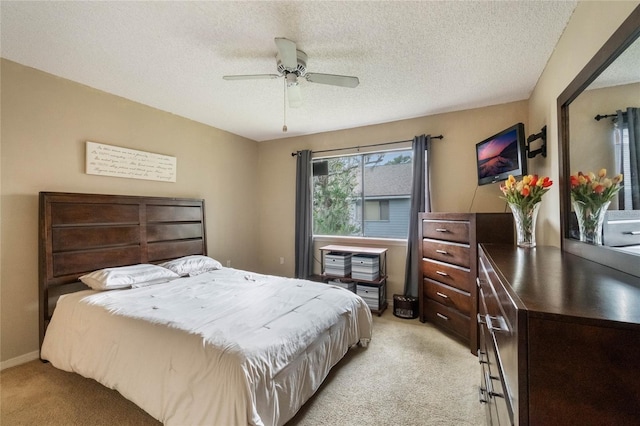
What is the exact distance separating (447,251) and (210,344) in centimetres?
242

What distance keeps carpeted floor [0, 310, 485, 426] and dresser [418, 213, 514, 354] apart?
0.34m

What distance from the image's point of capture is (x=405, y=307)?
11.1 feet

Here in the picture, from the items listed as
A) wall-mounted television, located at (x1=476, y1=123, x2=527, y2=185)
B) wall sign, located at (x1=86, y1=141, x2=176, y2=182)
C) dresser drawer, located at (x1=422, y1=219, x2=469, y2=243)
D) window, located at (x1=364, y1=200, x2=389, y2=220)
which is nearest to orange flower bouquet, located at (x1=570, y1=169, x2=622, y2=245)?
wall-mounted television, located at (x1=476, y1=123, x2=527, y2=185)

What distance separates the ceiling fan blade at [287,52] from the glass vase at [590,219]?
1959 millimetres

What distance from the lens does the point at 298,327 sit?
1.76m

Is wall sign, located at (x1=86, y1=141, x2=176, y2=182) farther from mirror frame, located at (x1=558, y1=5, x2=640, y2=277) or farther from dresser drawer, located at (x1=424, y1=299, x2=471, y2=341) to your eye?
mirror frame, located at (x1=558, y1=5, x2=640, y2=277)

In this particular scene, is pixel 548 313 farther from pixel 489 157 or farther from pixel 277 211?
pixel 277 211

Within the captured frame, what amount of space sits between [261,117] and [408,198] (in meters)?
2.36

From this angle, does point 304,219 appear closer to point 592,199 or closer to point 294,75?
point 294,75

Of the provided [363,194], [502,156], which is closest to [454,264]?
[502,156]

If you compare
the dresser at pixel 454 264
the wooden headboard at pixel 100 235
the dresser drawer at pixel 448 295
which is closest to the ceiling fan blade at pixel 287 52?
the dresser at pixel 454 264

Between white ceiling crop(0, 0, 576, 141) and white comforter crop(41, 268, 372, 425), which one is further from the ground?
white ceiling crop(0, 0, 576, 141)

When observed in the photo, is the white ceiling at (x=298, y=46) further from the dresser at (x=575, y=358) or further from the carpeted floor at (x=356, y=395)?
the carpeted floor at (x=356, y=395)

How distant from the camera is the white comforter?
136 cm
